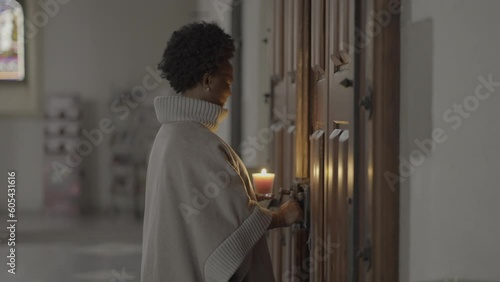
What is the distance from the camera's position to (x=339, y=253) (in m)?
1.81

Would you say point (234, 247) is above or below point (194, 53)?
below

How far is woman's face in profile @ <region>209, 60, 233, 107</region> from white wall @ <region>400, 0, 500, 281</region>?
63cm

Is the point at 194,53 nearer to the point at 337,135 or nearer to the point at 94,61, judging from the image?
the point at 337,135

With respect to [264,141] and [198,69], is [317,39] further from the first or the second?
[264,141]

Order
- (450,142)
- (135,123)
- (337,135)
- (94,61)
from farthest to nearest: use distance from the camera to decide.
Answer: (94,61), (135,123), (337,135), (450,142)

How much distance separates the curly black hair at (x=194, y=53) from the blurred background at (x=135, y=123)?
628 millimetres

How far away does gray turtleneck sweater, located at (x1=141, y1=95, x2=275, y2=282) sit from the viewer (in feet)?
6.08

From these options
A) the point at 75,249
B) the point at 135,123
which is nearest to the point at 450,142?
the point at 75,249

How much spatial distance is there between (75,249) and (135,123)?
2127 millimetres

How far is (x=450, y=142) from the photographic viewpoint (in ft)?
4.10

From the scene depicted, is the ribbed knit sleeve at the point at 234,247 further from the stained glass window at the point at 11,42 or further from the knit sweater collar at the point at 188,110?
the stained glass window at the point at 11,42

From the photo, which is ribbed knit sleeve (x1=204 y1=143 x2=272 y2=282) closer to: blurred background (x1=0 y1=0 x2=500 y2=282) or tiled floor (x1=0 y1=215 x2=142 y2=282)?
blurred background (x1=0 y1=0 x2=500 y2=282)

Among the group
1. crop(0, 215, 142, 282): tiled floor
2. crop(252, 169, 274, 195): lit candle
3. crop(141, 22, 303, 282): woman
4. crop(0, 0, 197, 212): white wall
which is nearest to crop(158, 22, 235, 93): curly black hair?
crop(141, 22, 303, 282): woman

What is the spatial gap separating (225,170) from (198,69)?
10.7 inches
